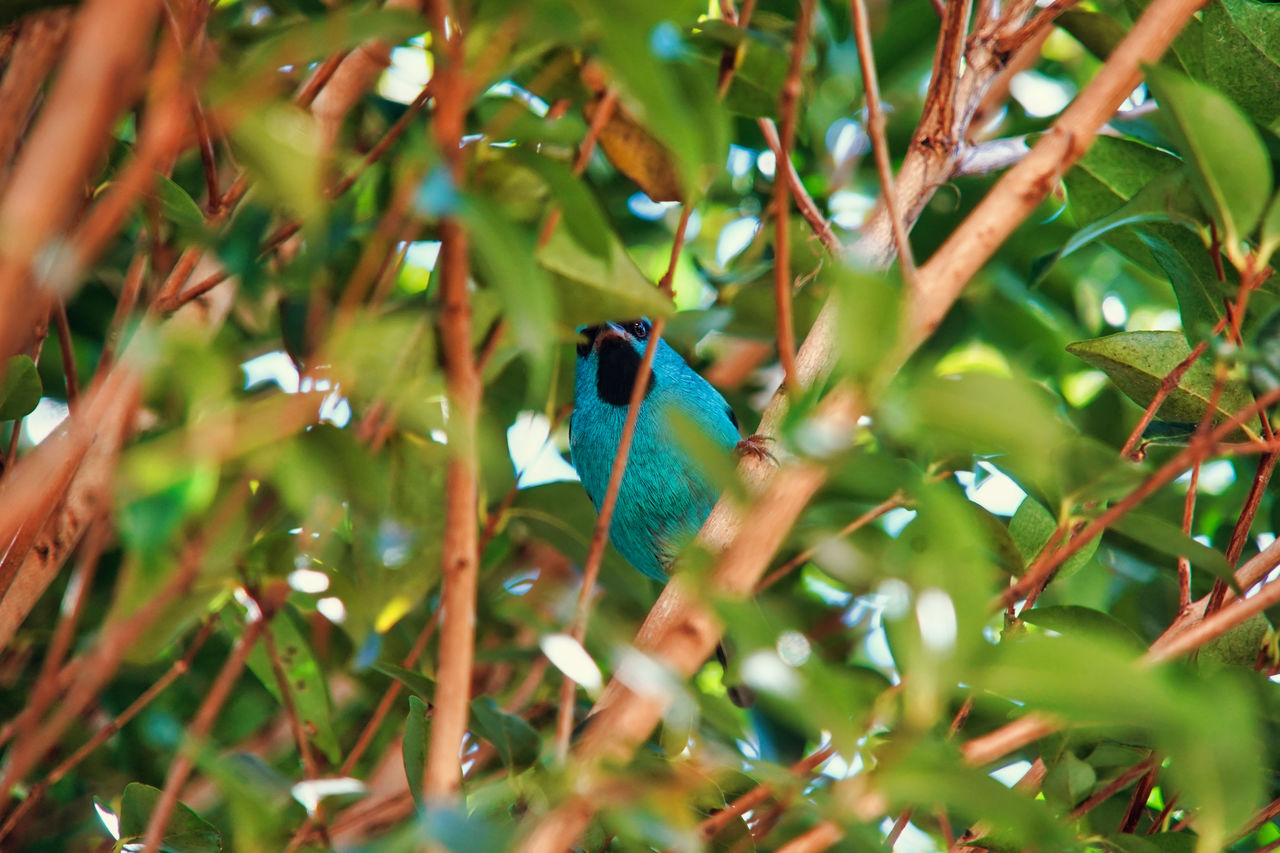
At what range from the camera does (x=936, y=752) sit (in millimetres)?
931

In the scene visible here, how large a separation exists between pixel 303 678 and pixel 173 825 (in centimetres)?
56

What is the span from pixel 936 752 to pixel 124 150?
5.60 ft

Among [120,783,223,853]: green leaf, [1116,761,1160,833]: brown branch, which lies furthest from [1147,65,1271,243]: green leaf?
[120,783,223,853]: green leaf

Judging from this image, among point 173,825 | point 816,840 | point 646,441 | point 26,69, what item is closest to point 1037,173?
point 816,840

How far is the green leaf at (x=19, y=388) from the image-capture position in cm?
166

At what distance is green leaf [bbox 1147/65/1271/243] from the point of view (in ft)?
4.27

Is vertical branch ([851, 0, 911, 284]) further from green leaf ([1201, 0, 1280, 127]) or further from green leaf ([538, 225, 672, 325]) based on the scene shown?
green leaf ([1201, 0, 1280, 127])

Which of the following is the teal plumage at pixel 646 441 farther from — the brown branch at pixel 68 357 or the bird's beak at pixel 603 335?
the brown branch at pixel 68 357

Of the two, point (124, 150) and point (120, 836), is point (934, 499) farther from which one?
point (124, 150)

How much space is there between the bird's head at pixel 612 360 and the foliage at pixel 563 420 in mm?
720

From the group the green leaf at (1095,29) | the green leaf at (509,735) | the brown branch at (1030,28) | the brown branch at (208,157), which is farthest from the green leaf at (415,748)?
the green leaf at (1095,29)

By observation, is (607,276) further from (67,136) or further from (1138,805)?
(1138,805)

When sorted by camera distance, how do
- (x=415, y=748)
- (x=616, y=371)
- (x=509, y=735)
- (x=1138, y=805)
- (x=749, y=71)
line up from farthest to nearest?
(x=616, y=371), (x=749, y=71), (x=1138, y=805), (x=415, y=748), (x=509, y=735)

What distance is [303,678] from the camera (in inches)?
86.0
